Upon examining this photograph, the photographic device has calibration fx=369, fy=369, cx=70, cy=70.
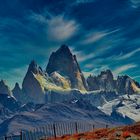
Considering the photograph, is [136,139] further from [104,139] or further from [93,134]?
[93,134]

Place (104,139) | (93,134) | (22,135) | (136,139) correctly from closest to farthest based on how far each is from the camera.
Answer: (136,139)
(104,139)
(93,134)
(22,135)

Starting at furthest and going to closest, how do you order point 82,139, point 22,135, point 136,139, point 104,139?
1. point 22,135
2. point 82,139
3. point 104,139
4. point 136,139

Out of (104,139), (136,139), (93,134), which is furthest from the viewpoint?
(93,134)

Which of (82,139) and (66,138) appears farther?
(66,138)

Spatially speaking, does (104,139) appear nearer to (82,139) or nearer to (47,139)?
(82,139)

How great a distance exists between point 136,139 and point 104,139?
5.24 metres

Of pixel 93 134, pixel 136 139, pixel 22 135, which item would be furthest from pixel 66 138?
pixel 136 139

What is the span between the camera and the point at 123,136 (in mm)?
53969

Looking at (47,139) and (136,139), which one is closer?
(136,139)

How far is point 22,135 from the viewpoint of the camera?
2682 inches

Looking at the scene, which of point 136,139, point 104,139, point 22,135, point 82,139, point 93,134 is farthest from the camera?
point 22,135

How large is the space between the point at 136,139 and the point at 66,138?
16.9 metres

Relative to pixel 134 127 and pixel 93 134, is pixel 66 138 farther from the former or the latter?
pixel 134 127

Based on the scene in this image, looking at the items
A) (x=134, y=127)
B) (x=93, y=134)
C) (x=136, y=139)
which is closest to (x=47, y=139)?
(x=93, y=134)
